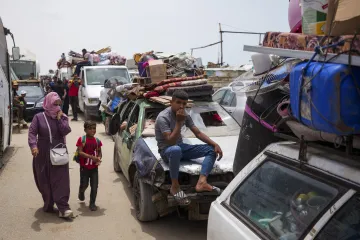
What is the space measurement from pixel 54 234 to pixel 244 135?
10.1ft

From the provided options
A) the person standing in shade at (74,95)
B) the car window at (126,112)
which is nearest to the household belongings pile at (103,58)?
the person standing in shade at (74,95)

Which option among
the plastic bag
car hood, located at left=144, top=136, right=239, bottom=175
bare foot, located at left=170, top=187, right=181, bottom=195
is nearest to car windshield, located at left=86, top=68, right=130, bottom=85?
car hood, located at left=144, top=136, right=239, bottom=175

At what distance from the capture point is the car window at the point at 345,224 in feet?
6.50

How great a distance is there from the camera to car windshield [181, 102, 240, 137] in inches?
256

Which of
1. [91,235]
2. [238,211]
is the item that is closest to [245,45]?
[238,211]

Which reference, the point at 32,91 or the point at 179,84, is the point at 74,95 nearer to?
the point at 32,91

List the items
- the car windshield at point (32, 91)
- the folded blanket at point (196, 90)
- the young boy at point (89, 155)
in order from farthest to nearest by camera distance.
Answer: the car windshield at point (32, 91) < the folded blanket at point (196, 90) < the young boy at point (89, 155)

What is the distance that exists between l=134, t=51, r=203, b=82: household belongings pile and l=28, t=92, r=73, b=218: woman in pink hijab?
2859mm

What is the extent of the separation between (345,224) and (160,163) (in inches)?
127

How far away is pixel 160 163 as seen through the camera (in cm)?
508

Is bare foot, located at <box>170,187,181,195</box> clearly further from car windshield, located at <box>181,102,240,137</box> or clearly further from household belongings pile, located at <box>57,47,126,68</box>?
household belongings pile, located at <box>57,47,126,68</box>

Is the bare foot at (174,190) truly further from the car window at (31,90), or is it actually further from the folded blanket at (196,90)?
the car window at (31,90)

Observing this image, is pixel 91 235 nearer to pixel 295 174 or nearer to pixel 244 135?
pixel 244 135

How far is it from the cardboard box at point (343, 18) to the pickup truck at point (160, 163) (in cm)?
290
